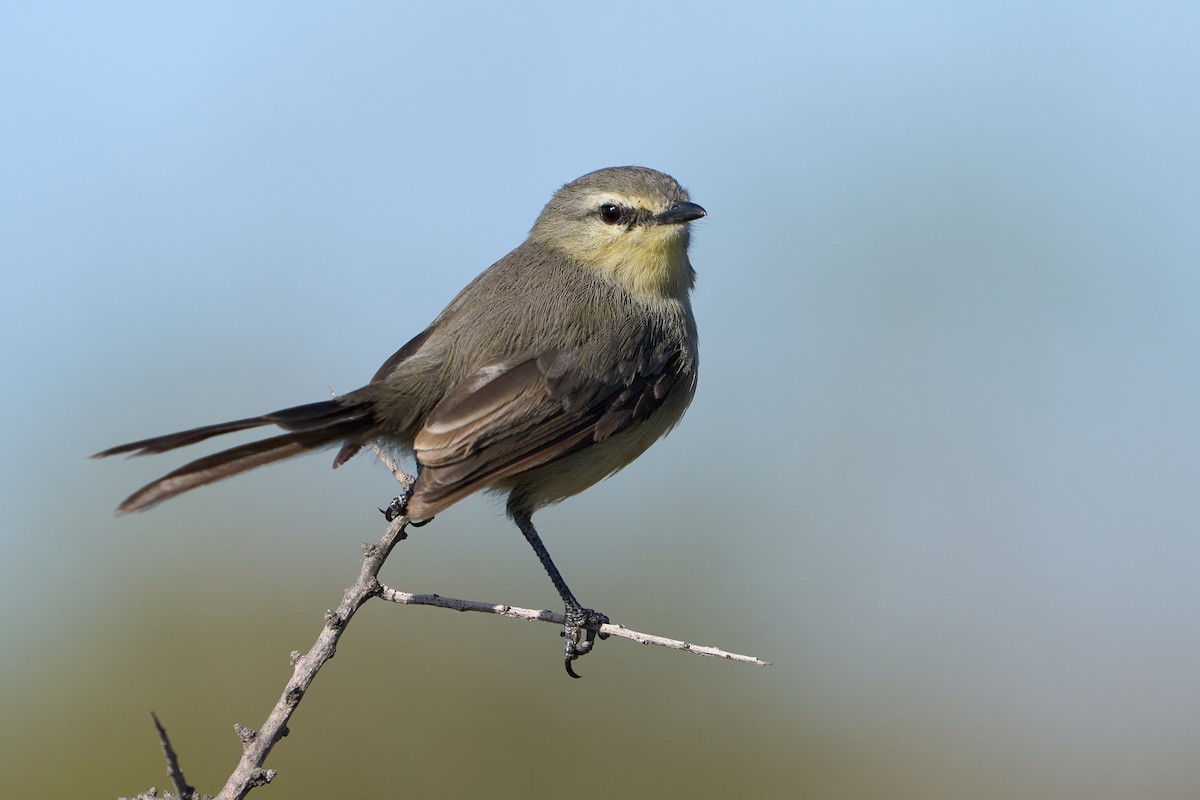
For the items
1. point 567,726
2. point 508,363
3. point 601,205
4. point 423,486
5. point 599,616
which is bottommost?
point 567,726

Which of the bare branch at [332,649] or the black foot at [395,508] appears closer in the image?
the bare branch at [332,649]

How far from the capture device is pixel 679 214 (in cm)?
523

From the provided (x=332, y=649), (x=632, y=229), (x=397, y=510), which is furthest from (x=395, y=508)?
(x=632, y=229)

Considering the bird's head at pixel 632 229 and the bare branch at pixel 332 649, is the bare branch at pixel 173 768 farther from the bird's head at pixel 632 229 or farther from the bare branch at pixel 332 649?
the bird's head at pixel 632 229

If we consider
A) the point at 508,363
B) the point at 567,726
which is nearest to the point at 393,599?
the point at 508,363

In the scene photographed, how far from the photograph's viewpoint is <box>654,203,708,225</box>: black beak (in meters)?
5.20

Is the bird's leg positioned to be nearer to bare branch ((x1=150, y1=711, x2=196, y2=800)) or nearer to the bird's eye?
the bird's eye

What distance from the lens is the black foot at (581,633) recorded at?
480cm

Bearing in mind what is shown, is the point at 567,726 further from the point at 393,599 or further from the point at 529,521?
the point at 393,599

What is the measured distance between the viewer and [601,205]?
17.7 ft

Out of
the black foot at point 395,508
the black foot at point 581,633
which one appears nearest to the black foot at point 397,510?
the black foot at point 395,508

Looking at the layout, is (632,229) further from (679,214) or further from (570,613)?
(570,613)

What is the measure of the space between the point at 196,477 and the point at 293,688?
780 millimetres

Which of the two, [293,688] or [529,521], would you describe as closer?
[293,688]
